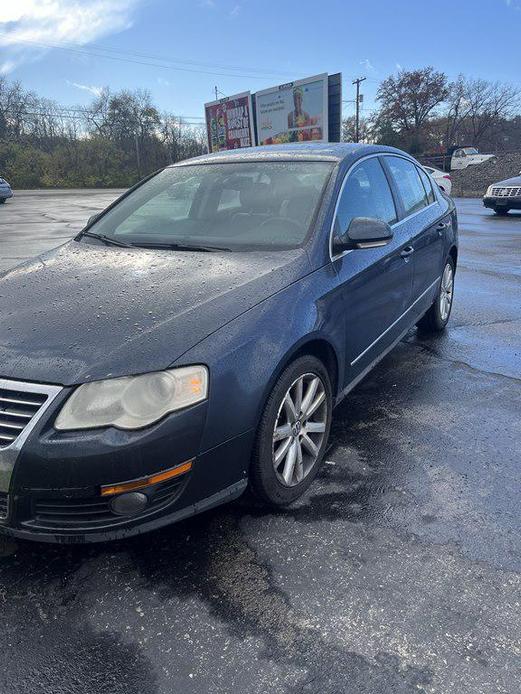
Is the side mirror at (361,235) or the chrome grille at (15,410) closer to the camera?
the chrome grille at (15,410)

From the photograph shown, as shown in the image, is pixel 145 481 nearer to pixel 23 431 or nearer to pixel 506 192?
pixel 23 431

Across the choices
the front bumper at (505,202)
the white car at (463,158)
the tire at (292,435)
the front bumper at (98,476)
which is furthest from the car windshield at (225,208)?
the white car at (463,158)

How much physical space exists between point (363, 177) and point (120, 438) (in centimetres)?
244

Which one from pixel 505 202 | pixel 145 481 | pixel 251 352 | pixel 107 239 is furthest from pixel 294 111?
pixel 145 481

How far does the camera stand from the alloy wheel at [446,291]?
5105mm

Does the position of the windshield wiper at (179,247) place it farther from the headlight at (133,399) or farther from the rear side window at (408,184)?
the rear side window at (408,184)

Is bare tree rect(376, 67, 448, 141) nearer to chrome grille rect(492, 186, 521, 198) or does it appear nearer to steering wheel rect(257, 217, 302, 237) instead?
chrome grille rect(492, 186, 521, 198)

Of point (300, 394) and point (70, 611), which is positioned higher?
point (300, 394)

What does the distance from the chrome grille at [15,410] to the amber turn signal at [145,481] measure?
36 centimetres

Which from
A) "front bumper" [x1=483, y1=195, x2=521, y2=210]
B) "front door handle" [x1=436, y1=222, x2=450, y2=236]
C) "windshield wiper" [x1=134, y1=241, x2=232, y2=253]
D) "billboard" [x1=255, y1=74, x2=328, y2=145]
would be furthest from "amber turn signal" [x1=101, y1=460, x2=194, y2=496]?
"billboard" [x1=255, y1=74, x2=328, y2=145]

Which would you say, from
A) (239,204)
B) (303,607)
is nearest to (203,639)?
(303,607)

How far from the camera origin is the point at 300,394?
2551 millimetres

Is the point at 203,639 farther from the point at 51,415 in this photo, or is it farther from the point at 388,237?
the point at 388,237

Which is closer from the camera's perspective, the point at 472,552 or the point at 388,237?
the point at 472,552
